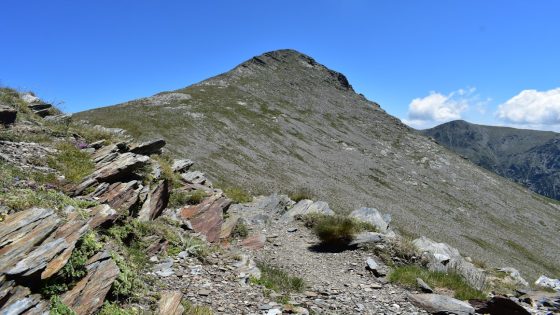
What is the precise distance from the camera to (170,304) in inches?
308

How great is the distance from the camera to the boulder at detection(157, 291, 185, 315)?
759 centimetres

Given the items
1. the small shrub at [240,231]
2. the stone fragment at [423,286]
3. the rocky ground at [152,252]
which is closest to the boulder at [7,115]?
the rocky ground at [152,252]

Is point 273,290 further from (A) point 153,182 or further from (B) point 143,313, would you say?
(A) point 153,182

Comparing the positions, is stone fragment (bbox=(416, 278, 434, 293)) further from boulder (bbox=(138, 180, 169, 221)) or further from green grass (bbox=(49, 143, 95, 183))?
green grass (bbox=(49, 143, 95, 183))

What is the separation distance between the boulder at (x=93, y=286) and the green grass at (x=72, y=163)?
5.47 meters

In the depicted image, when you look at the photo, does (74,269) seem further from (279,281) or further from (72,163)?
(72,163)

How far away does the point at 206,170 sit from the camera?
45.0m

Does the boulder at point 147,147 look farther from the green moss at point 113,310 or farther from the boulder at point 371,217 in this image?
the green moss at point 113,310

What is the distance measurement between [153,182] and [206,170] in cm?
2904

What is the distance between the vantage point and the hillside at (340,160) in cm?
5028

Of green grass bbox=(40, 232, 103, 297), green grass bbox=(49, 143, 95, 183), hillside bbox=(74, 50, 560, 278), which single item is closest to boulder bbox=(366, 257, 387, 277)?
green grass bbox=(40, 232, 103, 297)

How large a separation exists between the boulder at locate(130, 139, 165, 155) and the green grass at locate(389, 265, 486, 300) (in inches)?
518

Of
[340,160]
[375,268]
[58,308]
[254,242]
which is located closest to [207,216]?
[254,242]

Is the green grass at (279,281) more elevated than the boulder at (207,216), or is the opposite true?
the boulder at (207,216)
